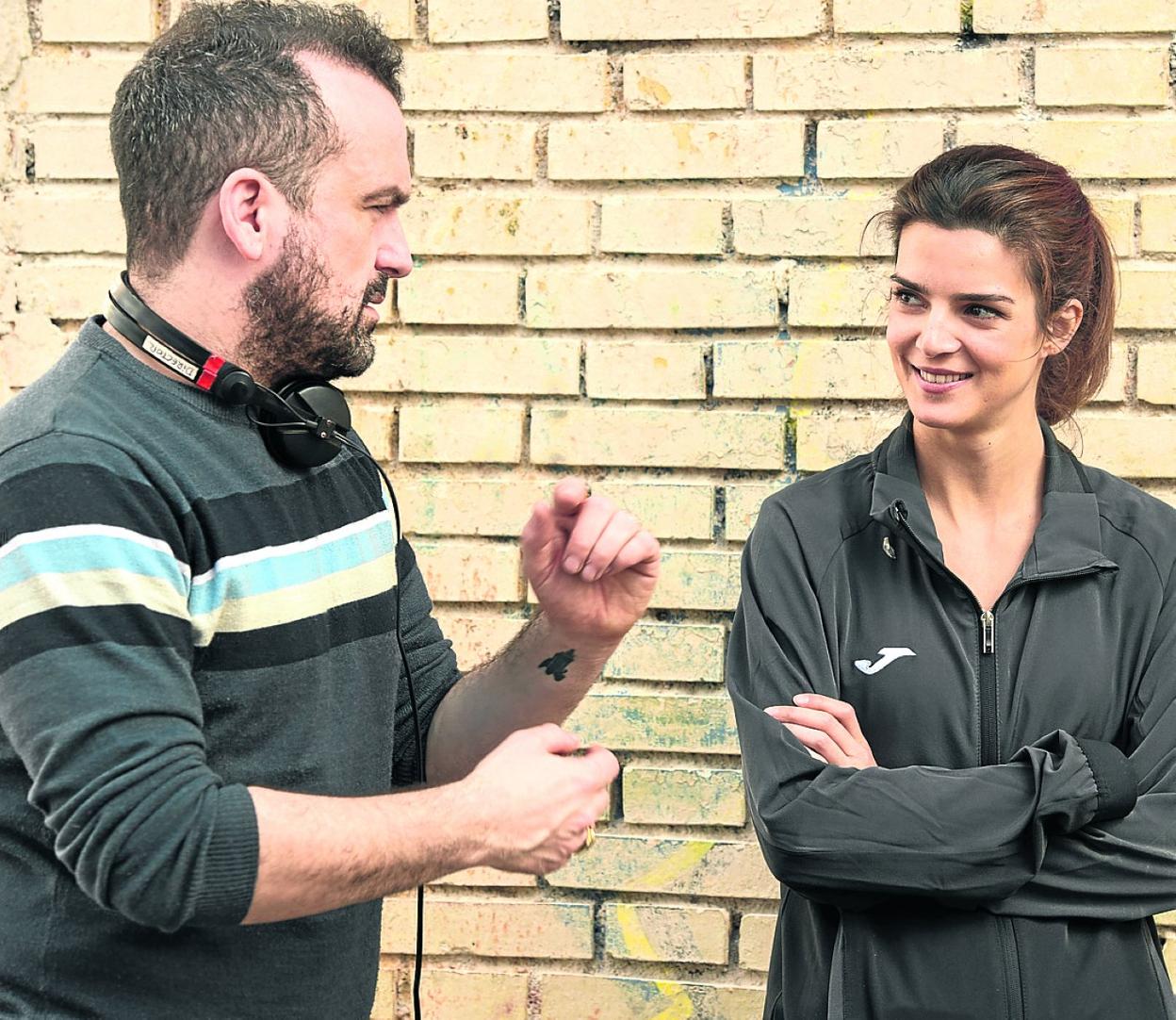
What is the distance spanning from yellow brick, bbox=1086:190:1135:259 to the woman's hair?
1.00ft

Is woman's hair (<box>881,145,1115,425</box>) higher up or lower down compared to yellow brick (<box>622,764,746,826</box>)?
higher up

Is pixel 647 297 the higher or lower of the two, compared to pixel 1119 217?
lower

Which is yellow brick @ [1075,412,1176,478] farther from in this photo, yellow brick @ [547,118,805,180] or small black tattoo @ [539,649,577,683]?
small black tattoo @ [539,649,577,683]

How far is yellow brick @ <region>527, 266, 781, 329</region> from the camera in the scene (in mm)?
2857

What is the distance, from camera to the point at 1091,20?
8.96 ft

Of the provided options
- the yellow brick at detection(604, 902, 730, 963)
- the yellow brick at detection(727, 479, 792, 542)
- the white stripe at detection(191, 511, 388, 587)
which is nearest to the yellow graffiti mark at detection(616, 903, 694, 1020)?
the yellow brick at detection(604, 902, 730, 963)

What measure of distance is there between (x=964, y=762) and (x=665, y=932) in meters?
1.04

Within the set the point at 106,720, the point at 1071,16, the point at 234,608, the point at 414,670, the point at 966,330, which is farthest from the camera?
the point at 1071,16

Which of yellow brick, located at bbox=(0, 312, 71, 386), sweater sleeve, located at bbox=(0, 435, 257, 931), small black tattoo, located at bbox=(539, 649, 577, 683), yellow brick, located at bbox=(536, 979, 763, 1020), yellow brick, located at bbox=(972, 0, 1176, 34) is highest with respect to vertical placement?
yellow brick, located at bbox=(972, 0, 1176, 34)

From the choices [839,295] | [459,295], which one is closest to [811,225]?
[839,295]

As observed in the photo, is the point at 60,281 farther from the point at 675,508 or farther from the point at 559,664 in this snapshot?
the point at 559,664

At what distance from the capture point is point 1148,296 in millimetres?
2758

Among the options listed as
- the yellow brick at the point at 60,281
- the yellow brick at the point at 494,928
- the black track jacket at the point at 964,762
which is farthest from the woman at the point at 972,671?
the yellow brick at the point at 60,281

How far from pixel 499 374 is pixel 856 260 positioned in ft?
2.55
